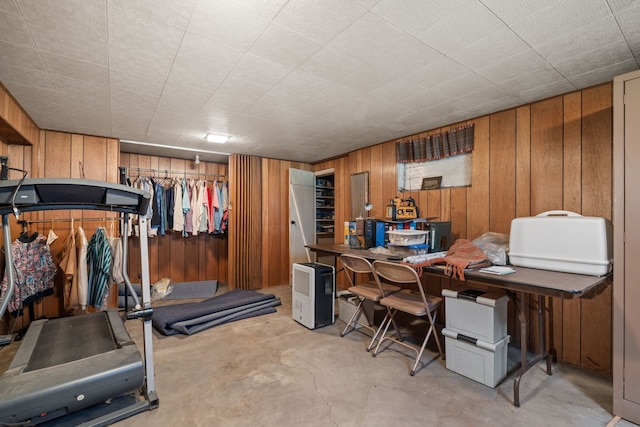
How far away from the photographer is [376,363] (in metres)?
2.53

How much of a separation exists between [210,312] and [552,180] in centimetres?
376

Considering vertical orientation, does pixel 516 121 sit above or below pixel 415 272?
above

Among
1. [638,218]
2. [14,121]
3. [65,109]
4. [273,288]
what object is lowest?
[273,288]

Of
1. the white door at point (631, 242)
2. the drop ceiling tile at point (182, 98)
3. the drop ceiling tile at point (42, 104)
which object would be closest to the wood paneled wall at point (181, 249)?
the drop ceiling tile at point (42, 104)

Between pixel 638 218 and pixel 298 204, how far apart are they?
4186 mm

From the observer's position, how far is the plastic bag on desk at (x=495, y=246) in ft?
7.95

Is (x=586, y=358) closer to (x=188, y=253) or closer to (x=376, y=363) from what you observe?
(x=376, y=363)

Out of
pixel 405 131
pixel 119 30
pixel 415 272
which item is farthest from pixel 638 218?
pixel 119 30

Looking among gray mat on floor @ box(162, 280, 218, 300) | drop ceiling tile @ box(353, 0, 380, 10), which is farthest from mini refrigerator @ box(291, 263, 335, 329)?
drop ceiling tile @ box(353, 0, 380, 10)

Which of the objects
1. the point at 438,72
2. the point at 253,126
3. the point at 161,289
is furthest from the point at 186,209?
the point at 438,72

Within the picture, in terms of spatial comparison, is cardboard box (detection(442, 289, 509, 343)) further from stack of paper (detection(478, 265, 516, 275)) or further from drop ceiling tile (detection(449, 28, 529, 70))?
drop ceiling tile (detection(449, 28, 529, 70))

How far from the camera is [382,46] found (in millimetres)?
1865

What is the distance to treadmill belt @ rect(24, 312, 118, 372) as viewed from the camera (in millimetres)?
1984

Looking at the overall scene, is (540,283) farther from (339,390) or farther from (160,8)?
(160,8)
